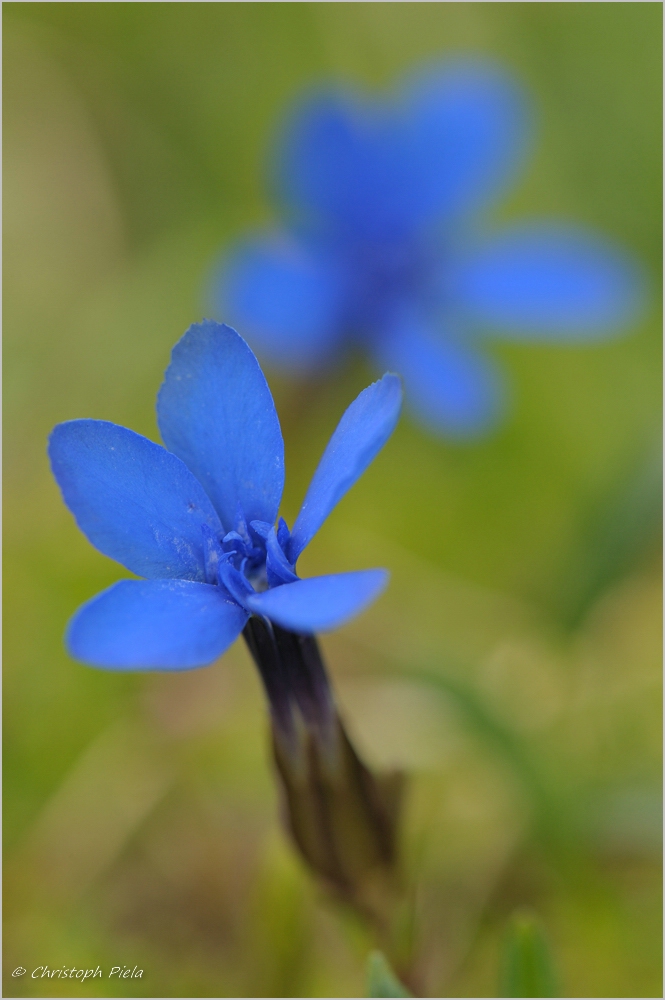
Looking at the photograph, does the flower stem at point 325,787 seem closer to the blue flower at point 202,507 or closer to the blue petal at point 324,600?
the blue flower at point 202,507

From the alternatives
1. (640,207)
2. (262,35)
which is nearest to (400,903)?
(640,207)

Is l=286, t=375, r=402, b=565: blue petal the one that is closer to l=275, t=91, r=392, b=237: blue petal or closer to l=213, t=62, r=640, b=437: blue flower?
l=213, t=62, r=640, b=437: blue flower

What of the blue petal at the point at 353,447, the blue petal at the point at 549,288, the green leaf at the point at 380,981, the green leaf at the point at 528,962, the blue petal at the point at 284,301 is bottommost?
the green leaf at the point at 528,962

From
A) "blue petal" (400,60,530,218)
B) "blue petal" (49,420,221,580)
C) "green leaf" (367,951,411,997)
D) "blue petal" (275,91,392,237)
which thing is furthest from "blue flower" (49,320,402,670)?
"blue petal" (400,60,530,218)

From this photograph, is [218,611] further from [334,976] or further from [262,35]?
[262,35]

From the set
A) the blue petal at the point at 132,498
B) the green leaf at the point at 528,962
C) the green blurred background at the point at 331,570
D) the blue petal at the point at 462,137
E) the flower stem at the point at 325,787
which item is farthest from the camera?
the blue petal at the point at 462,137

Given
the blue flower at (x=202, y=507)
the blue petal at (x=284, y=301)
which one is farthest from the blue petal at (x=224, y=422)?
the blue petal at (x=284, y=301)
